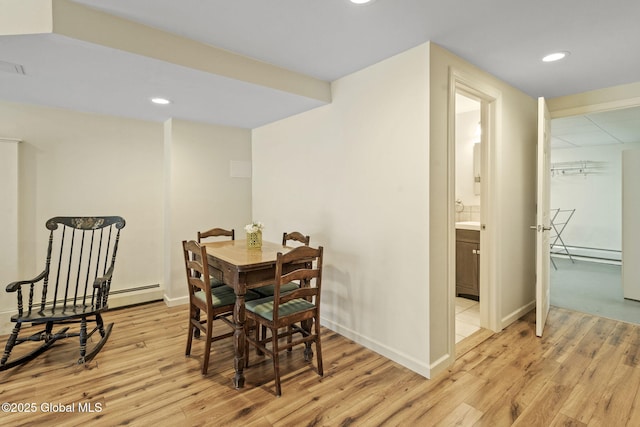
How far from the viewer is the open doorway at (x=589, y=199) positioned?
4695 mm

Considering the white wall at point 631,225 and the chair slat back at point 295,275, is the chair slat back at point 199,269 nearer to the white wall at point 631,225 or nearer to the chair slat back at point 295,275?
the chair slat back at point 295,275

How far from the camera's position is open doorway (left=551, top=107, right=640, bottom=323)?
15.4 ft

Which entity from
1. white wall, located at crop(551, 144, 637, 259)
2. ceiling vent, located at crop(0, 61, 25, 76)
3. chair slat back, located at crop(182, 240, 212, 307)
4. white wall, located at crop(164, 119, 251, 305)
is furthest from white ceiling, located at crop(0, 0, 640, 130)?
white wall, located at crop(551, 144, 637, 259)

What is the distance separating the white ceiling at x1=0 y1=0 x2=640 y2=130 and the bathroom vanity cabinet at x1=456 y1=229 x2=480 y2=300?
169cm

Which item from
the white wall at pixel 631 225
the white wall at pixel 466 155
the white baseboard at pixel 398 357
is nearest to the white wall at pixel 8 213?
the white baseboard at pixel 398 357

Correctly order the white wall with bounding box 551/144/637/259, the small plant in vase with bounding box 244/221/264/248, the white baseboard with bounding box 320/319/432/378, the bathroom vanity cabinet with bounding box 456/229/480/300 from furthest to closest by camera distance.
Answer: the white wall with bounding box 551/144/637/259 < the bathroom vanity cabinet with bounding box 456/229/480/300 < the small plant in vase with bounding box 244/221/264/248 < the white baseboard with bounding box 320/319/432/378

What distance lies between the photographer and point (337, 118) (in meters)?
2.99

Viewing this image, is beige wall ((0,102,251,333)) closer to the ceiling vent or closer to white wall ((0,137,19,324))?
white wall ((0,137,19,324))

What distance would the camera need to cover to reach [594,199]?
643 centimetres

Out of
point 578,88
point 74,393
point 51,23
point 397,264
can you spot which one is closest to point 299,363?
point 397,264

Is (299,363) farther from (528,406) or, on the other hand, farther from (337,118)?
(337,118)

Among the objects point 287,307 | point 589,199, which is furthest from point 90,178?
point 589,199

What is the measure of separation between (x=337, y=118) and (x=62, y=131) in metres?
2.86

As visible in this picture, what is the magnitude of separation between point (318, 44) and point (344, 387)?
2.37 metres
